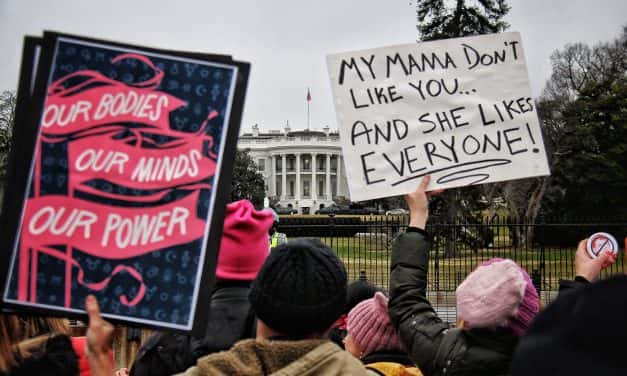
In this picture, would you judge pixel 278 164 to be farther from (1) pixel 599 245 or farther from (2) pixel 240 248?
(2) pixel 240 248

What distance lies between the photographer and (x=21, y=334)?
2.09 meters

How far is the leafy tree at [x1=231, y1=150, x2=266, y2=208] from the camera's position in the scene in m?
43.9

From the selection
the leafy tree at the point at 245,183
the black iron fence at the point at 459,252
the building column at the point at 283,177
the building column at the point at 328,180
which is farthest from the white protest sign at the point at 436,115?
the building column at the point at 328,180

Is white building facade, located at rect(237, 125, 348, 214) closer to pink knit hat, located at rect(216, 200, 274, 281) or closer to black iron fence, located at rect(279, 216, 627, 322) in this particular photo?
black iron fence, located at rect(279, 216, 627, 322)

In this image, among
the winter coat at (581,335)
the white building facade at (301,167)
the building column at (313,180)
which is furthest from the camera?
the building column at (313,180)

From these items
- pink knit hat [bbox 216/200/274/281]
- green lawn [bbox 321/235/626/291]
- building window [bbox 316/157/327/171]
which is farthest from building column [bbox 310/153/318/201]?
pink knit hat [bbox 216/200/274/281]

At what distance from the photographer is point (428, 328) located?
6.86 feet

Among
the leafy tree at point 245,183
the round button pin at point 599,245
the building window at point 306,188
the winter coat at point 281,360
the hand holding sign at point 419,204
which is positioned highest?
the building window at point 306,188

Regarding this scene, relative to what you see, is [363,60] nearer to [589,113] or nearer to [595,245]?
[595,245]

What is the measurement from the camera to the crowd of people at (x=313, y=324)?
1610 millimetres

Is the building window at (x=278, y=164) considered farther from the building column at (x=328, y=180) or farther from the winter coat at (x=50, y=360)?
the winter coat at (x=50, y=360)

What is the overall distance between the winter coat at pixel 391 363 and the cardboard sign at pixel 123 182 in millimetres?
868

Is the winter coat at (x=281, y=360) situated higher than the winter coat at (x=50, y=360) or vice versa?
the winter coat at (x=281, y=360)

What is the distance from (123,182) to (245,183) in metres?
42.6
